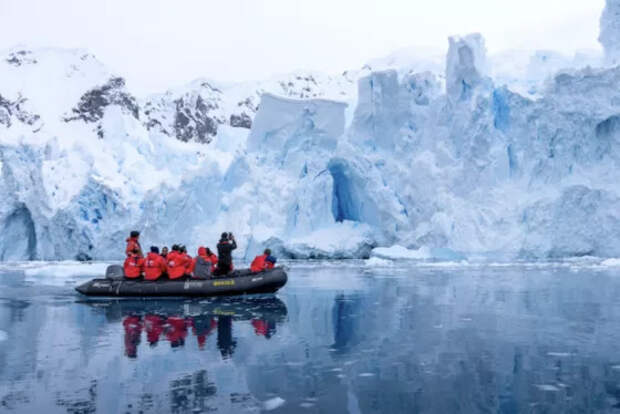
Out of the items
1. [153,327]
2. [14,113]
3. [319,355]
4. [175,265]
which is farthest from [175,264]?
[14,113]

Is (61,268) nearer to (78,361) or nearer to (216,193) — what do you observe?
(216,193)

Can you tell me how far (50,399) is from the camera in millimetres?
4281

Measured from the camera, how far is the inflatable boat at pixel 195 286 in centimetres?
1126

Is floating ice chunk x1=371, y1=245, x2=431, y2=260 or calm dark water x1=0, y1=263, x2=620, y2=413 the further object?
floating ice chunk x1=371, y1=245, x2=431, y2=260

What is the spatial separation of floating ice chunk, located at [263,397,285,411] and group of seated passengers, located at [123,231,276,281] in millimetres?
7170

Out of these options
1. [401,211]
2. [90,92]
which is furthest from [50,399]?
[90,92]

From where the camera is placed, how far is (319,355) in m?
5.90

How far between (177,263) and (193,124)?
52478 mm

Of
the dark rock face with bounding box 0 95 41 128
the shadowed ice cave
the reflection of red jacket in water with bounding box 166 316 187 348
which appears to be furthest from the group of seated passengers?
the dark rock face with bounding box 0 95 41 128

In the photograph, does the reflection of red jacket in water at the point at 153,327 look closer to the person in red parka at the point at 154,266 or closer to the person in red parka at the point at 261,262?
the person in red parka at the point at 154,266

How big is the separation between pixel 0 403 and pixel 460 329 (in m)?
4.95

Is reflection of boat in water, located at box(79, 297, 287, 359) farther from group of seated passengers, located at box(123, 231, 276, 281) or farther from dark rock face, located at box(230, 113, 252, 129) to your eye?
dark rock face, located at box(230, 113, 252, 129)

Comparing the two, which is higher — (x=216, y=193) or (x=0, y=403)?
(x=216, y=193)

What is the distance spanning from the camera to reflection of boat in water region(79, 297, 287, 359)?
688 cm
